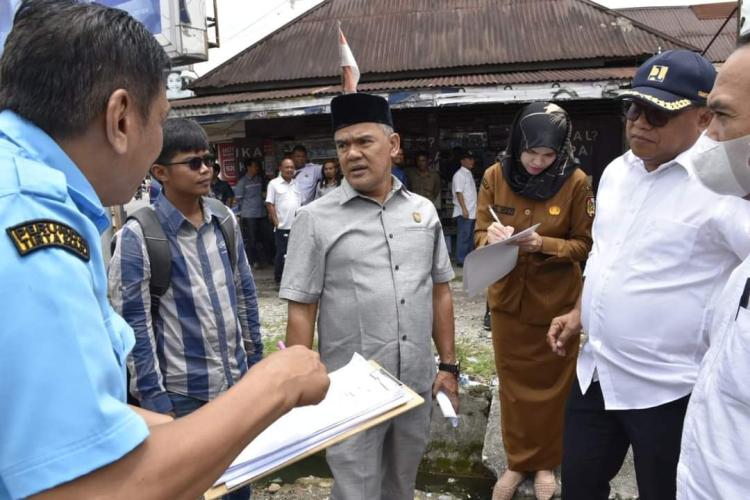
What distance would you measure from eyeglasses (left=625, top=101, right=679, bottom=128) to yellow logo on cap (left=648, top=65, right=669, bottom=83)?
0.34 ft

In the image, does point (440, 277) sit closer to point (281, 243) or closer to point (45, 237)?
point (45, 237)

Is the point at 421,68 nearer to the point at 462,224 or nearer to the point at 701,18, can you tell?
the point at 462,224

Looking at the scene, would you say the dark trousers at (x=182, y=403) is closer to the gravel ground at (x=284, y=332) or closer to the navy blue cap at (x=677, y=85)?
the gravel ground at (x=284, y=332)

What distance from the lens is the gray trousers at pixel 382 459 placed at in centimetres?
210

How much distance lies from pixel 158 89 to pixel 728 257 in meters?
1.76

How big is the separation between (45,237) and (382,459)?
6.24 feet

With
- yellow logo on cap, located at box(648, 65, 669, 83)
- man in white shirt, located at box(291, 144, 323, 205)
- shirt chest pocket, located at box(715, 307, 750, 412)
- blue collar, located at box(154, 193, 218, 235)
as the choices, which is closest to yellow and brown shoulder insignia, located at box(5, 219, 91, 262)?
shirt chest pocket, located at box(715, 307, 750, 412)

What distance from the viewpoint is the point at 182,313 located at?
225 cm

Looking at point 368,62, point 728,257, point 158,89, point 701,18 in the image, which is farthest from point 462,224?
point 701,18

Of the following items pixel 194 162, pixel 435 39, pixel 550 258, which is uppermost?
pixel 435 39

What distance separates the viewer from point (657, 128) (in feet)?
6.24

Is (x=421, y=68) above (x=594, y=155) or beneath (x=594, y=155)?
above

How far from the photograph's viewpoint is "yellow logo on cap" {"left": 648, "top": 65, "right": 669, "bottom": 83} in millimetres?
1911

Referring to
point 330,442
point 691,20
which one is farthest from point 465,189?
point 691,20
